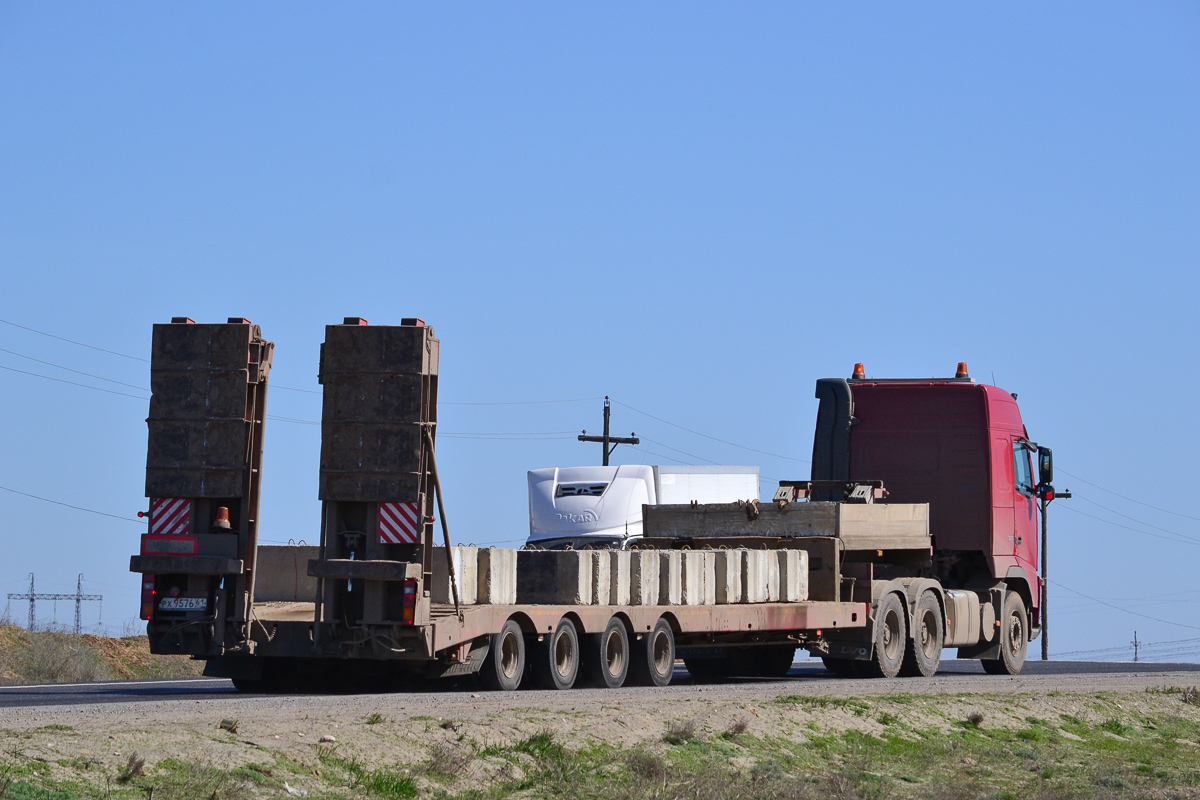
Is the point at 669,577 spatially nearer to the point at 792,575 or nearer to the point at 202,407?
the point at 792,575

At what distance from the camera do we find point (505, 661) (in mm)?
17062

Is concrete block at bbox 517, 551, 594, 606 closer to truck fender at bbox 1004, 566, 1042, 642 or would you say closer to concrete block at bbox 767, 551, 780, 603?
concrete block at bbox 767, 551, 780, 603

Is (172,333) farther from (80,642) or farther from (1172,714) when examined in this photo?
(80,642)

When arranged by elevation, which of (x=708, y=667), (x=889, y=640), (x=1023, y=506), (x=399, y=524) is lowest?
(x=708, y=667)

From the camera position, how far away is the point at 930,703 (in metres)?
17.3

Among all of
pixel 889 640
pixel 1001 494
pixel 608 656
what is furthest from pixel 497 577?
pixel 1001 494

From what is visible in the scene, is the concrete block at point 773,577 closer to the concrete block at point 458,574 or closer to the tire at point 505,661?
→ the tire at point 505,661

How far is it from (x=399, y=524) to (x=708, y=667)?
9.55m

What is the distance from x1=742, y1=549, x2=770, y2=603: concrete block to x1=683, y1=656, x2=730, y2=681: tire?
2.72 meters

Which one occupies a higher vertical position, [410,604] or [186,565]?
[186,565]

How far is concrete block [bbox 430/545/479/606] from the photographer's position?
658 inches

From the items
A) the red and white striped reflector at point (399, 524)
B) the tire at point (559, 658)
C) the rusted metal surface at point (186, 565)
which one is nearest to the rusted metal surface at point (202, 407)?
the rusted metal surface at point (186, 565)

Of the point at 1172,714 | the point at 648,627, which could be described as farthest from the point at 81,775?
the point at 1172,714

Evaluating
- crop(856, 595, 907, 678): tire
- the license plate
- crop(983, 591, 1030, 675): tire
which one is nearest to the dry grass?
the license plate
